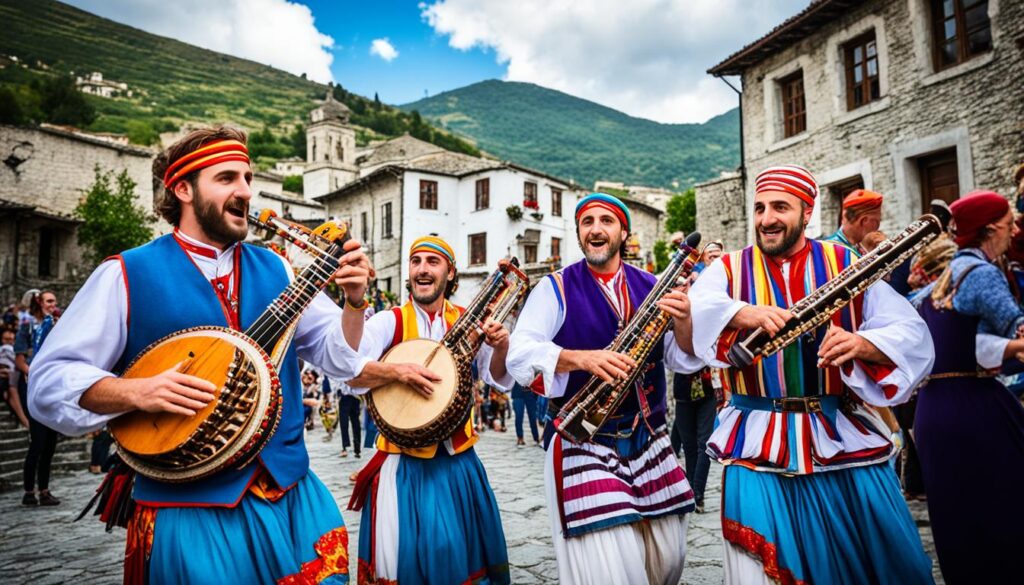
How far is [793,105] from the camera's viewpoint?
17.2 metres

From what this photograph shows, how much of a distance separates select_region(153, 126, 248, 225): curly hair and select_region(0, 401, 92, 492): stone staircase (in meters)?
9.20

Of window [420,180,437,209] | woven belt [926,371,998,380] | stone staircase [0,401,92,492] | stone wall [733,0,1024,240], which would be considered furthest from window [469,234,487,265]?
woven belt [926,371,998,380]

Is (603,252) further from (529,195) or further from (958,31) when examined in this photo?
(529,195)

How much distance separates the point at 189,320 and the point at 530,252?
38845 mm

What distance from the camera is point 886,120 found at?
1445cm

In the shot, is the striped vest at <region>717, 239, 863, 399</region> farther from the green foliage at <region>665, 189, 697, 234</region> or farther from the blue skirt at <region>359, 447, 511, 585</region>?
the green foliage at <region>665, 189, 697, 234</region>

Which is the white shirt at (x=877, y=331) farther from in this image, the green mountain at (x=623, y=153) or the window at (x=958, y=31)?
the green mountain at (x=623, y=153)

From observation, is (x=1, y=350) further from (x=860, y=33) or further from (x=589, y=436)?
(x=860, y=33)

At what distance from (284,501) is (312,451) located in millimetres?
9862

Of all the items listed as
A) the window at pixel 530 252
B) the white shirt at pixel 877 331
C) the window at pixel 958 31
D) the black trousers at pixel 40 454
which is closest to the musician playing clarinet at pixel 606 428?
the white shirt at pixel 877 331

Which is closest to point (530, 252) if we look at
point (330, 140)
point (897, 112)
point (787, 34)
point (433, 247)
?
point (787, 34)


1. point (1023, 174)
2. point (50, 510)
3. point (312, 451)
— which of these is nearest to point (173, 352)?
point (1023, 174)

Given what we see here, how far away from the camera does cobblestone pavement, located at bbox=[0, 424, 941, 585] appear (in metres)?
5.09

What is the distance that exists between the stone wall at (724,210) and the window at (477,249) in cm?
2211
